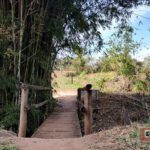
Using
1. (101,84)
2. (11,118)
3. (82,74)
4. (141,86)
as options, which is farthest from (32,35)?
(82,74)

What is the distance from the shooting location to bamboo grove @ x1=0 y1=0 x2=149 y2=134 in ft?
29.9

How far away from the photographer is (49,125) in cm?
864

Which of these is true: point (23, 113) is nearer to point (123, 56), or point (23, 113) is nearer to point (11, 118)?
point (11, 118)

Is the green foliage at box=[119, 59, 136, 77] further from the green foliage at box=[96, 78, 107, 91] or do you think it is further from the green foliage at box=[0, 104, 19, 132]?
the green foliage at box=[0, 104, 19, 132]

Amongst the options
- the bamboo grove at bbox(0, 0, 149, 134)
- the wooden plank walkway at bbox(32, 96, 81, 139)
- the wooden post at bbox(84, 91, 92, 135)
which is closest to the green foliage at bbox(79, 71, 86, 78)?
the bamboo grove at bbox(0, 0, 149, 134)

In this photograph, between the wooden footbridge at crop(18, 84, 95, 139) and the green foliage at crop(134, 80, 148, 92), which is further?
the green foliage at crop(134, 80, 148, 92)

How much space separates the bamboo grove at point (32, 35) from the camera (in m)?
9.11

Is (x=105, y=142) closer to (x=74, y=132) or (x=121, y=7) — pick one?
(x=74, y=132)

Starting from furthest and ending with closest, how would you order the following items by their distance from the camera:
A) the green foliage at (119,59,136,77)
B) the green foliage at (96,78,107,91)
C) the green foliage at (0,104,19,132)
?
the green foliage at (96,78,107,91) < the green foliage at (119,59,136,77) < the green foliage at (0,104,19,132)

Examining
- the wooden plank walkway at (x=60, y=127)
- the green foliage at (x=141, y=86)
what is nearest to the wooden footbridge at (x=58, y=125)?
the wooden plank walkway at (x=60, y=127)

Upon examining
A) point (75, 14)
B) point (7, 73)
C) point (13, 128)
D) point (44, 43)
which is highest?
point (75, 14)

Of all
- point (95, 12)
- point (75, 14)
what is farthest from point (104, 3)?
point (75, 14)

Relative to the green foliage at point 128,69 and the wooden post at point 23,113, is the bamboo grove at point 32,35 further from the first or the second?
the green foliage at point 128,69

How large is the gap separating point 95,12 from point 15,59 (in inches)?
155
